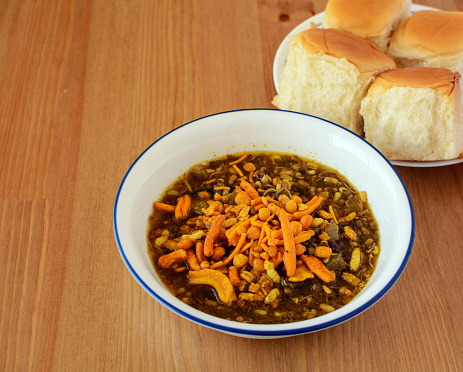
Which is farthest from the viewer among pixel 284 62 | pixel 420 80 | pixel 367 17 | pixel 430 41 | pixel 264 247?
pixel 284 62

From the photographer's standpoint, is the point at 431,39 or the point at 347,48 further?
the point at 431,39

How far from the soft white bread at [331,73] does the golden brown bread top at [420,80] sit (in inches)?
2.5

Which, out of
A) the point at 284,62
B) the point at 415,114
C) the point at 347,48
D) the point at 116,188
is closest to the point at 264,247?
the point at 116,188

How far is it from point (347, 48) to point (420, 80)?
40 centimetres

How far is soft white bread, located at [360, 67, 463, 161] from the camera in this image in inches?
94.5

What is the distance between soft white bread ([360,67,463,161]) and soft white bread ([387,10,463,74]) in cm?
20

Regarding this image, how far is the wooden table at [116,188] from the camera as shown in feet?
6.55

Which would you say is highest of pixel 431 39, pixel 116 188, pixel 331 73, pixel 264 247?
pixel 431 39

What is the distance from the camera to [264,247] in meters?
1.92

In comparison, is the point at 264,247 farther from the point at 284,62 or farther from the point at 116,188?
the point at 284,62

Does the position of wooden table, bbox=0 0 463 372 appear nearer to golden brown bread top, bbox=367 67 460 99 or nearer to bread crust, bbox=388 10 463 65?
golden brown bread top, bbox=367 67 460 99

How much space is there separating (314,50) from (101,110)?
1272 millimetres

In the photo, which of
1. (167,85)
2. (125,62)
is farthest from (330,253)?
(125,62)

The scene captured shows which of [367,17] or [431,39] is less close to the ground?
[367,17]
